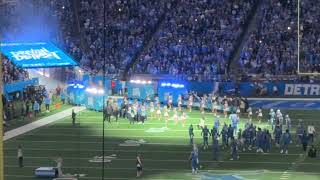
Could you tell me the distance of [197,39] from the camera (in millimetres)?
38781

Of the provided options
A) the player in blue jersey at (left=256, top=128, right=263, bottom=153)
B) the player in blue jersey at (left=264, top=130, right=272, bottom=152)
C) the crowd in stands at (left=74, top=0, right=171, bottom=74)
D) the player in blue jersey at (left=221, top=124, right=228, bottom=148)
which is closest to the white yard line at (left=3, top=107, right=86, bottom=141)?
the crowd in stands at (left=74, top=0, right=171, bottom=74)

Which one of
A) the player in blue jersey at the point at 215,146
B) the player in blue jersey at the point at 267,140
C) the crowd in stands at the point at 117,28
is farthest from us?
the crowd in stands at the point at 117,28

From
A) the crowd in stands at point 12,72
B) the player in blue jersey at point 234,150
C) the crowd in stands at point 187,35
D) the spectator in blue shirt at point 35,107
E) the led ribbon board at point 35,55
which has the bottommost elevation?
the player in blue jersey at point 234,150

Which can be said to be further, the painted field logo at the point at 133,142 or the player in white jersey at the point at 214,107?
the player in white jersey at the point at 214,107

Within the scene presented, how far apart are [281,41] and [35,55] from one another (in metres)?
13.1

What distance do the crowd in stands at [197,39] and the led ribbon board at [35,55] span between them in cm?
774

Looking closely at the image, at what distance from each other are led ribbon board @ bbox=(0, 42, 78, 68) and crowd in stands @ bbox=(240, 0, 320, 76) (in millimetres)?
10313

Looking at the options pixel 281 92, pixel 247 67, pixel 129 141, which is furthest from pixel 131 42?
pixel 129 141

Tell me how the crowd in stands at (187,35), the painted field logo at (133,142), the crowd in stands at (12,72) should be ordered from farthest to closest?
the crowd in stands at (187,35) → the crowd in stands at (12,72) → the painted field logo at (133,142)

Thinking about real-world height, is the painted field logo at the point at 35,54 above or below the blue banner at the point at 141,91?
above

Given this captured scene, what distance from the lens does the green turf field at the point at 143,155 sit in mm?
20562

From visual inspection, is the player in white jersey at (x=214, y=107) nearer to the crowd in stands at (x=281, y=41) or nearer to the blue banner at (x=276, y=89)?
the blue banner at (x=276, y=89)

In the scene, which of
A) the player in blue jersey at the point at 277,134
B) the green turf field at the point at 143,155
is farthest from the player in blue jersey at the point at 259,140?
the player in blue jersey at the point at 277,134

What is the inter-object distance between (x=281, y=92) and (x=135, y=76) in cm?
719
